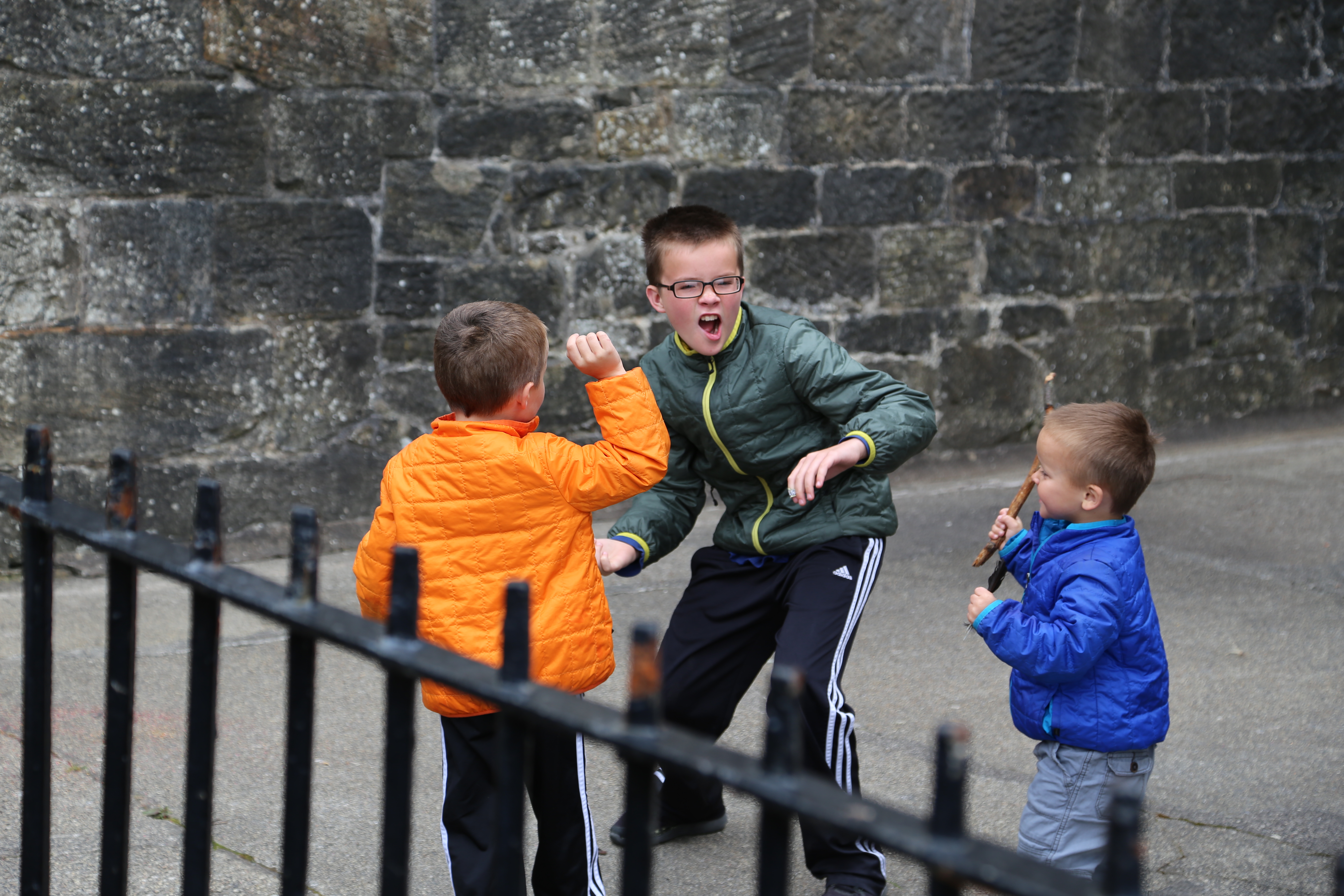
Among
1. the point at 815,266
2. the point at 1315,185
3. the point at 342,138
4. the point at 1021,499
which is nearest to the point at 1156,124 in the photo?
the point at 1315,185

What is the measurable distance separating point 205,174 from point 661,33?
1.98 meters

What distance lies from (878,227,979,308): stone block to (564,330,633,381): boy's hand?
4096mm

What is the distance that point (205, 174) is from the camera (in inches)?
199

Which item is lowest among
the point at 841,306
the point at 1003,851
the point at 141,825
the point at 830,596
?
the point at 141,825

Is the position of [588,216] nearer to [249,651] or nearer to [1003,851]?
[249,651]

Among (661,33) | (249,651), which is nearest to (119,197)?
(249,651)

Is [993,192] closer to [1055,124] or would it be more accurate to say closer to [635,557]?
[1055,124]

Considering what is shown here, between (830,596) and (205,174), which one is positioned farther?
(205,174)

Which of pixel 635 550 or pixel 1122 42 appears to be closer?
pixel 635 550

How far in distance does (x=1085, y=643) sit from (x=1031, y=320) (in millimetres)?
4751

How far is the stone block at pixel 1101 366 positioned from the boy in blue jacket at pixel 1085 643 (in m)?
4.56

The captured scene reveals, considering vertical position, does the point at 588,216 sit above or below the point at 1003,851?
above

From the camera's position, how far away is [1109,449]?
252 centimetres

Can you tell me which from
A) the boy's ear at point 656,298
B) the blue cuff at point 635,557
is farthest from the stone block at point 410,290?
the blue cuff at point 635,557
